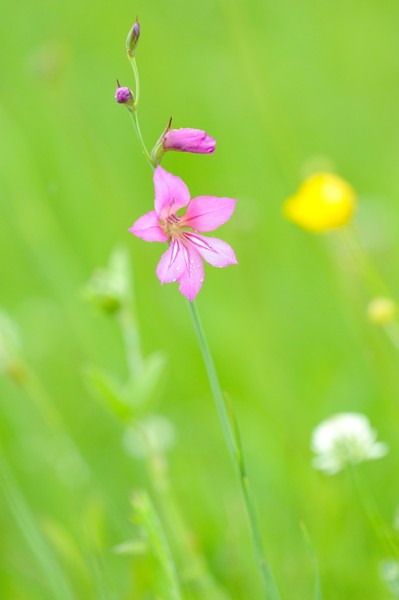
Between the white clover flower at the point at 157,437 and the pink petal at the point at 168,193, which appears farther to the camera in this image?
the white clover flower at the point at 157,437

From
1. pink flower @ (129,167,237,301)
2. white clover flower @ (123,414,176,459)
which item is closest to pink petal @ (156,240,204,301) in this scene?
pink flower @ (129,167,237,301)

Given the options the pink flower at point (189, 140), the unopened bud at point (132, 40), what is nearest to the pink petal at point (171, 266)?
the pink flower at point (189, 140)

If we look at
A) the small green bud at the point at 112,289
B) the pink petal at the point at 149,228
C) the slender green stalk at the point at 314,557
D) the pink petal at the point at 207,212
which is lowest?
the slender green stalk at the point at 314,557

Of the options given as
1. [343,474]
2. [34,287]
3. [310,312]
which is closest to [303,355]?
[310,312]

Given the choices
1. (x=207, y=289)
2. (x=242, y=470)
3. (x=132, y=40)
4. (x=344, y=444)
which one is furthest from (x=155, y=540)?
(x=207, y=289)

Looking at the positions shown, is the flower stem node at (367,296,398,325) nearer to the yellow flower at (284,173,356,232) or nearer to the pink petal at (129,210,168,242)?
the yellow flower at (284,173,356,232)

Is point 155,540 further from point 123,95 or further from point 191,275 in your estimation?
point 123,95

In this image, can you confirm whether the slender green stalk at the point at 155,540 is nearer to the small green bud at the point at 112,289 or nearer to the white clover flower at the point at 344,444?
the white clover flower at the point at 344,444
